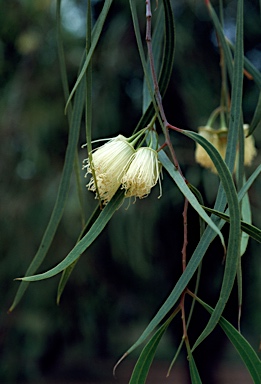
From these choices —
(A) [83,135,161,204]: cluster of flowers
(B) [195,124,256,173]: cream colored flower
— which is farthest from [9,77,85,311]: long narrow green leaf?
(B) [195,124,256,173]: cream colored flower

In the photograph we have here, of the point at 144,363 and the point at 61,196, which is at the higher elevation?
the point at 61,196

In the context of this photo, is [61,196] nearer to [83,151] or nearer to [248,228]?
[248,228]

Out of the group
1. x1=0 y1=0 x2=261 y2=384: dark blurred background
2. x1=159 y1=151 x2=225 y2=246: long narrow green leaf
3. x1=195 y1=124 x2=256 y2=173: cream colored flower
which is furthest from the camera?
x1=0 y1=0 x2=261 y2=384: dark blurred background

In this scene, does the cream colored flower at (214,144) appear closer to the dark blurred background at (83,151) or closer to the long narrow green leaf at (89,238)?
the long narrow green leaf at (89,238)

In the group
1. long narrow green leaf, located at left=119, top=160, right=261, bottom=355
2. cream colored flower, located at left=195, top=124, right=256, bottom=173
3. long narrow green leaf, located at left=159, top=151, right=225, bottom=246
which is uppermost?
cream colored flower, located at left=195, top=124, right=256, bottom=173

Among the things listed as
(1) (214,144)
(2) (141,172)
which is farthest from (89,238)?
(1) (214,144)

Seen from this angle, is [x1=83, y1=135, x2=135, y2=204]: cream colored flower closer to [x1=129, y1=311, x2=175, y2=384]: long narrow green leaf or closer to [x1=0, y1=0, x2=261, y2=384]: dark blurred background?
[x1=129, y1=311, x2=175, y2=384]: long narrow green leaf

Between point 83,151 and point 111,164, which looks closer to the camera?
point 111,164
